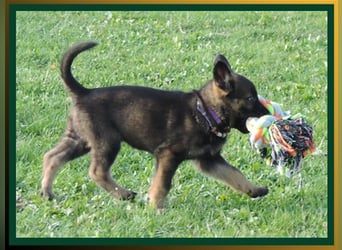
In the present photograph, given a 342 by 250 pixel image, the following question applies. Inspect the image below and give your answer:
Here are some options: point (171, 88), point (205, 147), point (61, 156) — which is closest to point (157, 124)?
point (205, 147)

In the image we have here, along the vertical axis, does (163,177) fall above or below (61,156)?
below

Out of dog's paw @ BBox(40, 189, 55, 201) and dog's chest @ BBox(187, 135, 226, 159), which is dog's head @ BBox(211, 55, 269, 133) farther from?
dog's paw @ BBox(40, 189, 55, 201)

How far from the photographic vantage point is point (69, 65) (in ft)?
19.7

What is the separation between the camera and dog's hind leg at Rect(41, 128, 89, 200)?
19.8 feet

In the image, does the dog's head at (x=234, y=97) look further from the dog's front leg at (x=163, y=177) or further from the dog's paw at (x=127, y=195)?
the dog's paw at (x=127, y=195)

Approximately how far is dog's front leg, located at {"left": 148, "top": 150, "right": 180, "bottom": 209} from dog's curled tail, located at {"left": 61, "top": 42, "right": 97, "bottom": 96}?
75 centimetres

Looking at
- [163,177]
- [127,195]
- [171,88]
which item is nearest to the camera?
[163,177]

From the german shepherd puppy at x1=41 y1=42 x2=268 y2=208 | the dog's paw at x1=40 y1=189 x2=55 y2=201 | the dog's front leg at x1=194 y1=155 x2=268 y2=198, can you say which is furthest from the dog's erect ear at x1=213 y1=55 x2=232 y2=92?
the dog's paw at x1=40 y1=189 x2=55 y2=201

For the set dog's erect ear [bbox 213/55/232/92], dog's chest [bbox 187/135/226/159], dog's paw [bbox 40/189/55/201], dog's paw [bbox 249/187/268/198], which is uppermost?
dog's erect ear [bbox 213/55/232/92]

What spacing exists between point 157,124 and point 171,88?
104 centimetres

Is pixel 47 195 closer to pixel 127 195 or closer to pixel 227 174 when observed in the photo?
pixel 127 195

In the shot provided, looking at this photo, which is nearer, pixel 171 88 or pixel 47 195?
pixel 47 195

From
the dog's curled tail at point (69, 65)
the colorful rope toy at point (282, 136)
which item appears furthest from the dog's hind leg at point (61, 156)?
the colorful rope toy at point (282, 136)

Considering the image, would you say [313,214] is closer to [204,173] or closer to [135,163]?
[204,173]
